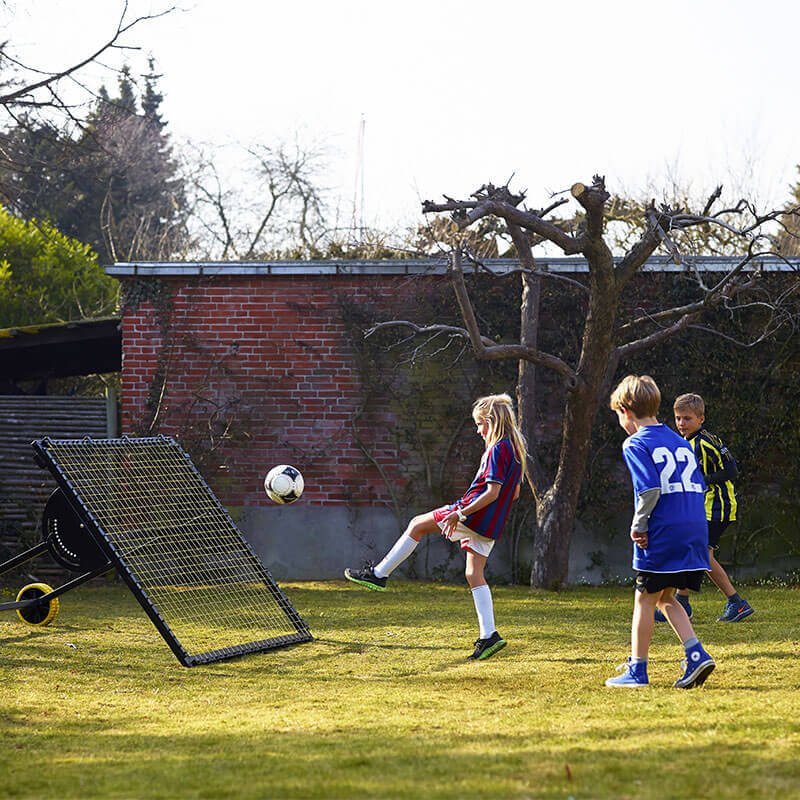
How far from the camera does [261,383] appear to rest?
567 inches

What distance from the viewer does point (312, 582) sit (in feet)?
45.7

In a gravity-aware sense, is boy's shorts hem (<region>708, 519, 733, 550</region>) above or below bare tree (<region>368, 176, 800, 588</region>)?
below

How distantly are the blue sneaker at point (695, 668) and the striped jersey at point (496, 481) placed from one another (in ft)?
5.85

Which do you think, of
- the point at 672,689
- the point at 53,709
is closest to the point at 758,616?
the point at 672,689

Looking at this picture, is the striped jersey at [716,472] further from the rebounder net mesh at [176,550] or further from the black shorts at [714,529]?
the rebounder net mesh at [176,550]

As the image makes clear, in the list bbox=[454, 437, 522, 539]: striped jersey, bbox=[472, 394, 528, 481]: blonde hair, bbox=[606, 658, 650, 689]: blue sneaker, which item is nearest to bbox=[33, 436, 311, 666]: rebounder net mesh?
bbox=[454, 437, 522, 539]: striped jersey

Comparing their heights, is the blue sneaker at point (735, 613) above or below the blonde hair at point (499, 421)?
below

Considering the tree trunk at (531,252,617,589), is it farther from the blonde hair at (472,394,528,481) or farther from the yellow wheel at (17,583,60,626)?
the yellow wheel at (17,583,60,626)

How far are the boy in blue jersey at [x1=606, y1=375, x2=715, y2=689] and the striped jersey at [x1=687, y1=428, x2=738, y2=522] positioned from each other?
101 inches

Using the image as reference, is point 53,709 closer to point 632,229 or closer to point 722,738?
point 722,738

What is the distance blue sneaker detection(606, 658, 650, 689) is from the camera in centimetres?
672

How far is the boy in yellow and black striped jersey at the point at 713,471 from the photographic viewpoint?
9047mm

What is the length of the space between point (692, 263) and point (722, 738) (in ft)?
28.4

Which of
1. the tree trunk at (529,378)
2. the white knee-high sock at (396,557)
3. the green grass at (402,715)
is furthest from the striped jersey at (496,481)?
the tree trunk at (529,378)
